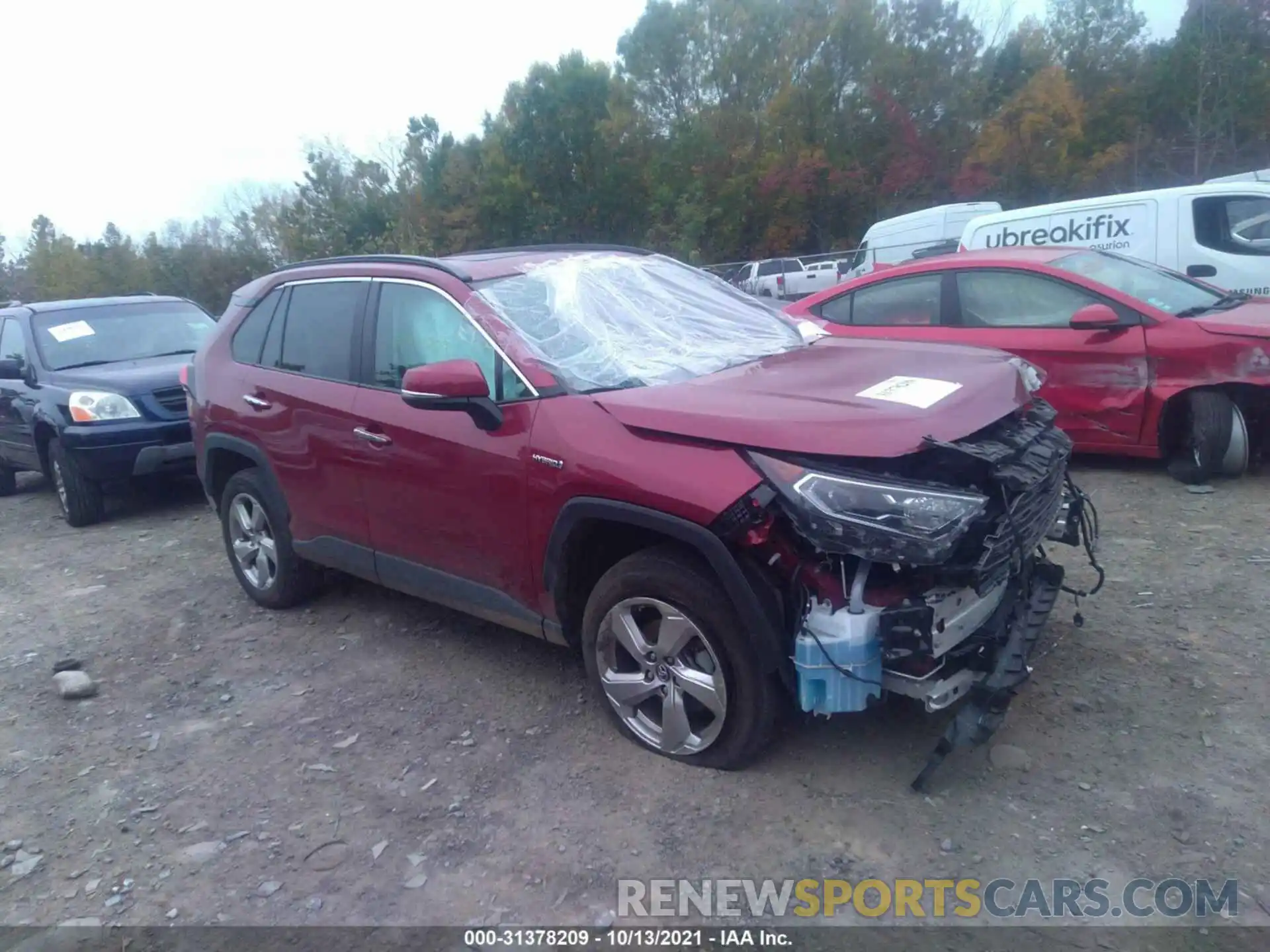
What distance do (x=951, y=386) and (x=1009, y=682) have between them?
3.49 feet

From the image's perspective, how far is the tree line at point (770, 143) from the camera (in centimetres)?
3553

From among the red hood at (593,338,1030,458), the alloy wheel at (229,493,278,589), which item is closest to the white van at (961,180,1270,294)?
the red hood at (593,338,1030,458)

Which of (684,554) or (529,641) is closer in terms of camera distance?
(684,554)

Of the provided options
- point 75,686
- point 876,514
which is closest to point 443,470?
point 876,514

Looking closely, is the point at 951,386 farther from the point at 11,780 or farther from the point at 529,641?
the point at 11,780

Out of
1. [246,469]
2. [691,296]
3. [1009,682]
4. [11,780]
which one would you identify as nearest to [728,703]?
[1009,682]

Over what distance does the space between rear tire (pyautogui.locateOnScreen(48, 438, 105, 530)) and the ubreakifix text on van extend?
849 cm

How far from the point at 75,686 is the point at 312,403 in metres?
1.72

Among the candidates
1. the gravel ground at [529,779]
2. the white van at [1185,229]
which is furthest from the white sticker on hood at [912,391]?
the white van at [1185,229]

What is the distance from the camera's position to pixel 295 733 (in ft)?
13.7

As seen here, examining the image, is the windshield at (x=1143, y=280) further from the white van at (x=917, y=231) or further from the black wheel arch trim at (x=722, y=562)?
the white van at (x=917, y=231)

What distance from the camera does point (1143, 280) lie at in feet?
22.3

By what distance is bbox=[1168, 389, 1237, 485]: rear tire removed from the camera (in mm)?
6070

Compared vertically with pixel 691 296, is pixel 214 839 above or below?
below
